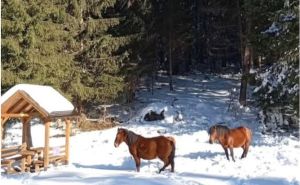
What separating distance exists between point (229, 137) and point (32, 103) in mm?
5930

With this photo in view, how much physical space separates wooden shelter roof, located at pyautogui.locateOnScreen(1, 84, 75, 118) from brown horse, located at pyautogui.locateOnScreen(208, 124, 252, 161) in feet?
15.3

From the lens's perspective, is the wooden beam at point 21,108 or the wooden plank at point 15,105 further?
the wooden beam at point 21,108

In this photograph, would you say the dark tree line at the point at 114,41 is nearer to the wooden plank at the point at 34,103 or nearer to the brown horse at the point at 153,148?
the brown horse at the point at 153,148

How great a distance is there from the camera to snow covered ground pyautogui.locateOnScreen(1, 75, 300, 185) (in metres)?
12.7

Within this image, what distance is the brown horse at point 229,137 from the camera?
15125 millimetres

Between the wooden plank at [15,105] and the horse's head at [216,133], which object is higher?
the wooden plank at [15,105]

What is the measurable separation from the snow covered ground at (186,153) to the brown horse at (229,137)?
47cm

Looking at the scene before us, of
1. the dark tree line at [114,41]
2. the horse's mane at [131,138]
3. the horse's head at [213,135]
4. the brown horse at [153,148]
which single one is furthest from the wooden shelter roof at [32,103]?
the dark tree line at [114,41]

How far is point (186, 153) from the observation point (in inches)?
696

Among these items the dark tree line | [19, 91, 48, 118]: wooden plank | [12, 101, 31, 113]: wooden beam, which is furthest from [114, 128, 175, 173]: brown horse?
the dark tree line

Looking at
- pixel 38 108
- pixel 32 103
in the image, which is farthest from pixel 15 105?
pixel 38 108

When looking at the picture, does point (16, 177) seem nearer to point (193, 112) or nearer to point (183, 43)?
point (193, 112)

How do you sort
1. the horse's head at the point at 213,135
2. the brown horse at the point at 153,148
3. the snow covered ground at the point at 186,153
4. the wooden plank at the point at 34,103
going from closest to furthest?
1. the snow covered ground at the point at 186,153
2. the brown horse at the point at 153,148
3. the horse's head at the point at 213,135
4. the wooden plank at the point at 34,103

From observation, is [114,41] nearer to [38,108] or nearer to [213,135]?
[38,108]
